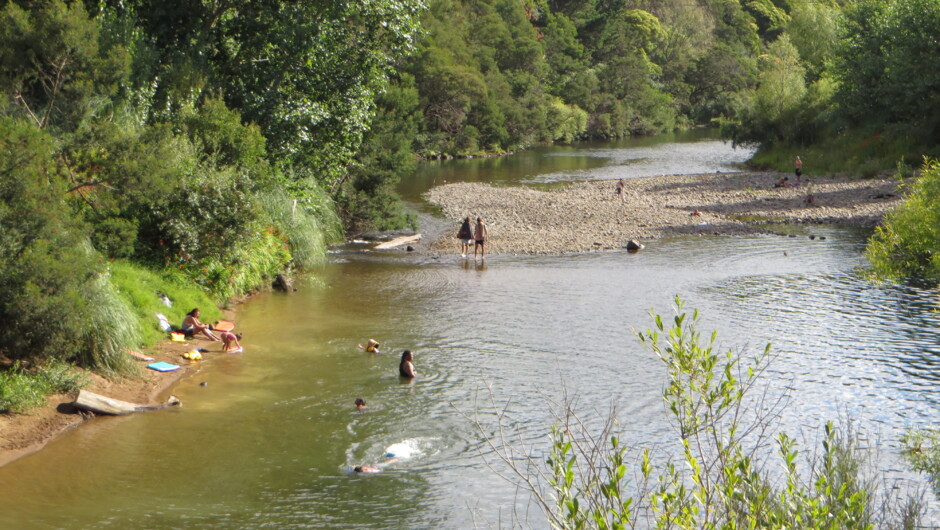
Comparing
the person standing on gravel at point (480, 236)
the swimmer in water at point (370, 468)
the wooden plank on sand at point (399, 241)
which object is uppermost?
the person standing on gravel at point (480, 236)

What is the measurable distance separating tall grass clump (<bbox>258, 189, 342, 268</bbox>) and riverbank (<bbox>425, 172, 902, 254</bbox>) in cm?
629

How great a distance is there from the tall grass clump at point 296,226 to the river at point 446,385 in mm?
972

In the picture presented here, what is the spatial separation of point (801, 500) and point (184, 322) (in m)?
18.4

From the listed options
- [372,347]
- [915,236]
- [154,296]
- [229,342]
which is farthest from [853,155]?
[154,296]

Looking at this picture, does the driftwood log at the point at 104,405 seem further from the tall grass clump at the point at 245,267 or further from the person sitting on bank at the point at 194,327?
the tall grass clump at the point at 245,267

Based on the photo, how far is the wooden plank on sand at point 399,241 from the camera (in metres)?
37.7

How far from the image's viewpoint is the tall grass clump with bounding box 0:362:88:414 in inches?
649

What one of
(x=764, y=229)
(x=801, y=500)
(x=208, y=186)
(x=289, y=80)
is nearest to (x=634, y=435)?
(x=801, y=500)

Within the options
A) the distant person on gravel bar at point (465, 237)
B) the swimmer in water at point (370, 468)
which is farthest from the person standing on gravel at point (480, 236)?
the swimmer in water at point (370, 468)

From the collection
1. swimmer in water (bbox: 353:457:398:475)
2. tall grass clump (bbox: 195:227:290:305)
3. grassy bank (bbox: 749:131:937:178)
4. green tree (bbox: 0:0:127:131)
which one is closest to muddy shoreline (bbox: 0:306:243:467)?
tall grass clump (bbox: 195:227:290:305)

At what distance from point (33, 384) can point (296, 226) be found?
592 inches

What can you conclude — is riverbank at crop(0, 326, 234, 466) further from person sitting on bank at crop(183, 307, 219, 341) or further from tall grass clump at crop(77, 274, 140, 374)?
tall grass clump at crop(77, 274, 140, 374)

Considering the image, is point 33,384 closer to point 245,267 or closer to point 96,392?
point 96,392

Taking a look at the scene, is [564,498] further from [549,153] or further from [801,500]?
[549,153]
